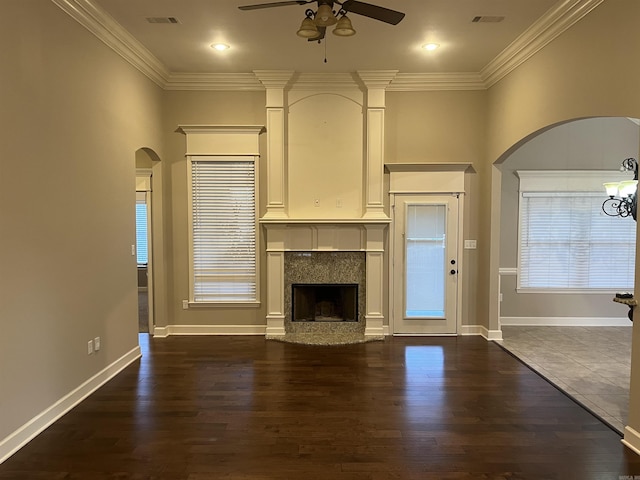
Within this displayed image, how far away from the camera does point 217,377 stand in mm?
3887

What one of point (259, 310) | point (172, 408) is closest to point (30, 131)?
point (172, 408)

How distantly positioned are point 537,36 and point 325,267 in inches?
135

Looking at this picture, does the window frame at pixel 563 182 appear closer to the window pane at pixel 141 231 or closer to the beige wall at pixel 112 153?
the beige wall at pixel 112 153

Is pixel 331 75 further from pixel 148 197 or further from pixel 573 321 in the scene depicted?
pixel 573 321

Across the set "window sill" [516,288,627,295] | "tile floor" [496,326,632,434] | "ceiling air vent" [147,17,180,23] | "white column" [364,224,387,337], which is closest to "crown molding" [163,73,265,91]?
"ceiling air vent" [147,17,180,23]

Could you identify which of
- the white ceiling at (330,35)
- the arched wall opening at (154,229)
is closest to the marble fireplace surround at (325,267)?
the arched wall opening at (154,229)

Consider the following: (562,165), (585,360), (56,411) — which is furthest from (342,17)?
(562,165)

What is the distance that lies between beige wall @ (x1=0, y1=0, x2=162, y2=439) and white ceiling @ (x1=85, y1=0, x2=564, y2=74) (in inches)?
24.1

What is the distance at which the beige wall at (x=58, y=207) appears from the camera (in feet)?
8.60

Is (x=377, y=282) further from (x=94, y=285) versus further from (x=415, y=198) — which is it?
(x=94, y=285)

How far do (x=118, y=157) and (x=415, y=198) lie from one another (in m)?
3.58

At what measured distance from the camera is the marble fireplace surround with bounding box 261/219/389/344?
521 centimetres

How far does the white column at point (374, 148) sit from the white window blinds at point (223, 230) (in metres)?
1.52

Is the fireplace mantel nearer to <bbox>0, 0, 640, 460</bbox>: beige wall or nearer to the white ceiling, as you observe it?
<bbox>0, 0, 640, 460</bbox>: beige wall
